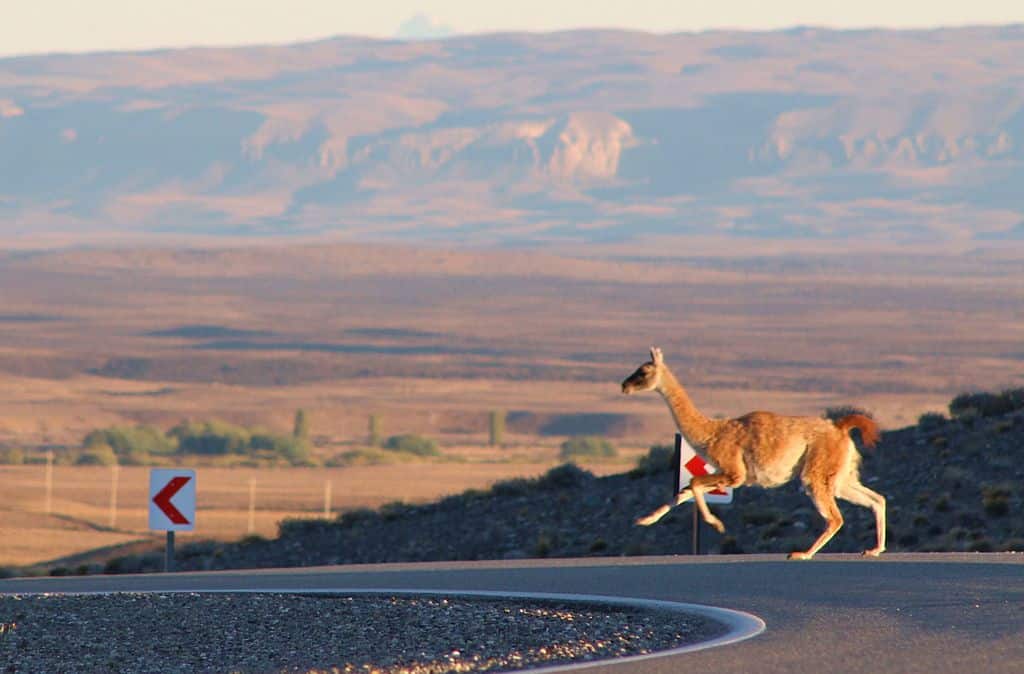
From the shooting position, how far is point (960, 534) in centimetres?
2334

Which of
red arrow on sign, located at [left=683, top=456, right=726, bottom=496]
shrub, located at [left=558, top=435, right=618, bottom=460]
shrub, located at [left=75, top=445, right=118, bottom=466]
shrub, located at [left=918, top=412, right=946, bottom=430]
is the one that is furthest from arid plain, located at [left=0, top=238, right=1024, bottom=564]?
red arrow on sign, located at [left=683, top=456, right=726, bottom=496]

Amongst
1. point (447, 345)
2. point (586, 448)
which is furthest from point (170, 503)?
point (447, 345)

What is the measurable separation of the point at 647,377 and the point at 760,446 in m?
0.92

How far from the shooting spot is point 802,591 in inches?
585

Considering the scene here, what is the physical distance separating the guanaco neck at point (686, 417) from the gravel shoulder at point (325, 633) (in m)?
1.32

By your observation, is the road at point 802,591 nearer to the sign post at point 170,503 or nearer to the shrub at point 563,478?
the sign post at point 170,503

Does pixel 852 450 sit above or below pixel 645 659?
above

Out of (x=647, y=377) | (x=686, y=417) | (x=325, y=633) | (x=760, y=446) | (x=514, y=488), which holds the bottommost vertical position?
(x=325, y=633)

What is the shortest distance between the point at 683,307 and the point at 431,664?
125m

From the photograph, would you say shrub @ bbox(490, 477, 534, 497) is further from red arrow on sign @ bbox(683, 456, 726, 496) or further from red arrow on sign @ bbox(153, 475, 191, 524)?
red arrow on sign @ bbox(683, 456, 726, 496)

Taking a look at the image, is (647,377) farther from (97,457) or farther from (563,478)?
(97,457)

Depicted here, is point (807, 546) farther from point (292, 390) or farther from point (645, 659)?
point (292, 390)

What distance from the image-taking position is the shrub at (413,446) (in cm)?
7744

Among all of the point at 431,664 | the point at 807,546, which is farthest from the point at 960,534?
the point at 431,664
